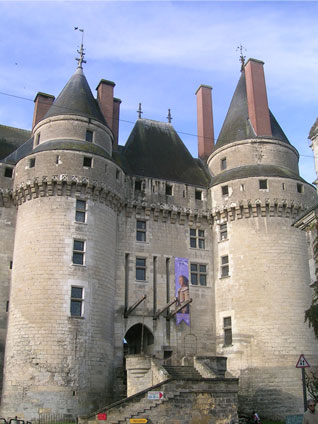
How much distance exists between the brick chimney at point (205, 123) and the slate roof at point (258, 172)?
14.4 ft

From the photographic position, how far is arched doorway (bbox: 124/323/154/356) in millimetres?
25531

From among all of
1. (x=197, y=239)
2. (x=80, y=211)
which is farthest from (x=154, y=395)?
(x=197, y=239)

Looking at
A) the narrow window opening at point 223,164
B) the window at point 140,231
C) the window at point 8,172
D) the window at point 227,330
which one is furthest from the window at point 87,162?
the window at point 227,330

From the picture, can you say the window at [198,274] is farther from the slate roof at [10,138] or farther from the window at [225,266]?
the slate roof at [10,138]

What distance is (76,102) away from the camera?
27016 mm

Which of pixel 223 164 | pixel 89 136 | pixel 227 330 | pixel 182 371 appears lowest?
pixel 182 371

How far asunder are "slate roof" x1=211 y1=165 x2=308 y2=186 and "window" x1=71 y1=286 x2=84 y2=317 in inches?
410

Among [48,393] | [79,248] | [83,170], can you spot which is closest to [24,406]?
[48,393]

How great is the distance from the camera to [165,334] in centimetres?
2559

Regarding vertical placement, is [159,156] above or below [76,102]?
below

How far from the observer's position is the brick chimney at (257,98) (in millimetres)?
29369

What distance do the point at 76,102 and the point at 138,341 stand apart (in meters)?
13.0

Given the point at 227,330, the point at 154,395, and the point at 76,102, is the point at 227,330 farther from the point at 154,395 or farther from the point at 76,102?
the point at 76,102

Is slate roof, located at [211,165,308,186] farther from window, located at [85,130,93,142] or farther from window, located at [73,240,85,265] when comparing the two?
window, located at [73,240,85,265]
